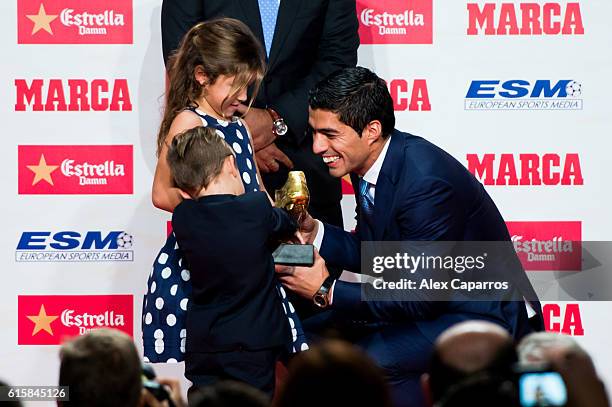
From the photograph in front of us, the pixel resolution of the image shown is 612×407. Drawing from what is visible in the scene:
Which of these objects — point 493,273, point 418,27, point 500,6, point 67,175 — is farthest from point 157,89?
point 493,273

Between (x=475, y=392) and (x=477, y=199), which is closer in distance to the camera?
(x=475, y=392)

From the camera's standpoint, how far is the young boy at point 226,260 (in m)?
3.67

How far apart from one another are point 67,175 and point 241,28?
69.7 inches

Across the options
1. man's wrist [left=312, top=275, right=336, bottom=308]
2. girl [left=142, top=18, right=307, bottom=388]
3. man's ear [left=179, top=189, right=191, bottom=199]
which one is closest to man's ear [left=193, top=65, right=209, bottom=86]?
girl [left=142, top=18, right=307, bottom=388]

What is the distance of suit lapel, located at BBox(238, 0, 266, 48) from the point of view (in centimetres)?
488

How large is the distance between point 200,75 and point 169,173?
0.39 meters

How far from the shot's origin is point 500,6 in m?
5.55

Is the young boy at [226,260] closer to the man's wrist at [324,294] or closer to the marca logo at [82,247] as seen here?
the man's wrist at [324,294]

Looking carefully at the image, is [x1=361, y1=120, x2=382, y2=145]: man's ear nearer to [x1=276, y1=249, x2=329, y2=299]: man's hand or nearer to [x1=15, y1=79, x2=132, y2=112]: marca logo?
[x1=276, y1=249, x2=329, y2=299]: man's hand

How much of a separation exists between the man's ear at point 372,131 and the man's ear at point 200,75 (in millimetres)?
634

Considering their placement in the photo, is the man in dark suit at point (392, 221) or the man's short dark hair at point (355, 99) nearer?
the man in dark suit at point (392, 221)

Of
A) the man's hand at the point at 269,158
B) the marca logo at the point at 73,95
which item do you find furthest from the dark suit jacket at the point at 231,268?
the marca logo at the point at 73,95

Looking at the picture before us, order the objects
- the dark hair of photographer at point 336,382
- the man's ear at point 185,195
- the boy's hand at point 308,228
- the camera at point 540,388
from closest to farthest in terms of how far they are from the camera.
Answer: the dark hair of photographer at point 336,382 → the camera at point 540,388 → the man's ear at point 185,195 → the boy's hand at point 308,228

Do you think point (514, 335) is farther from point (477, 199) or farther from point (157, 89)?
point (157, 89)
